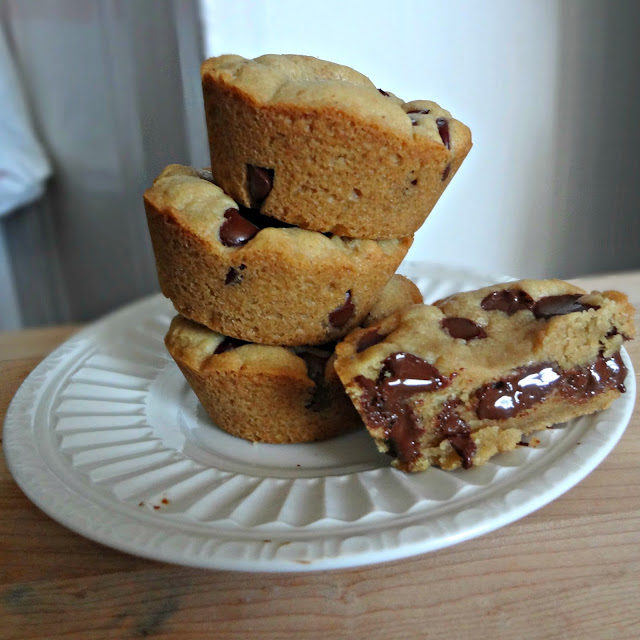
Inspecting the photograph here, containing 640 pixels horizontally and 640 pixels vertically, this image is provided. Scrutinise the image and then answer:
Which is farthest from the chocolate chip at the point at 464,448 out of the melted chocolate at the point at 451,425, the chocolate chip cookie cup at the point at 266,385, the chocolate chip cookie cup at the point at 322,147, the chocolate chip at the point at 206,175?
the chocolate chip at the point at 206,175

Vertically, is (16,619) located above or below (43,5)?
below

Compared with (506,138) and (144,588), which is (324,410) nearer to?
(144,588)

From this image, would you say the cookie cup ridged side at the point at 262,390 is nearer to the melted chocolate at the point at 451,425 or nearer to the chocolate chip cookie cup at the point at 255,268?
the chocolate chip cookie cup at the point at 255,268

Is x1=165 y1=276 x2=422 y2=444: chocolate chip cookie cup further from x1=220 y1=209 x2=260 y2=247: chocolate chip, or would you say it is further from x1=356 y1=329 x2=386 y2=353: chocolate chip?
x1=220 y1=209 x2=260 y2=247: chocolate chip

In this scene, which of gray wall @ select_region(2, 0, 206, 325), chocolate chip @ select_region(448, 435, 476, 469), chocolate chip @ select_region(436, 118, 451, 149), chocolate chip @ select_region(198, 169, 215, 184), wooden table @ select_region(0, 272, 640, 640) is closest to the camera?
wooden table @ select_region(0, 272, 640, 640)

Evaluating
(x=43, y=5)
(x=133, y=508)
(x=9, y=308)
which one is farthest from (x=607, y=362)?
(x=9, y=308)

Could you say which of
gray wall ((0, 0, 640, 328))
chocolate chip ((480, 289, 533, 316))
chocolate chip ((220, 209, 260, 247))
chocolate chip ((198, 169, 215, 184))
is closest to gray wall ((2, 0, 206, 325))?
gray wall ((0, 0, 640, 328))

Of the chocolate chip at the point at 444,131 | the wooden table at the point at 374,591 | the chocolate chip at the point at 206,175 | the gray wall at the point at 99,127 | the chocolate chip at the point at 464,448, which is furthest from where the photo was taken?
the gray wall at the point at 99,127
